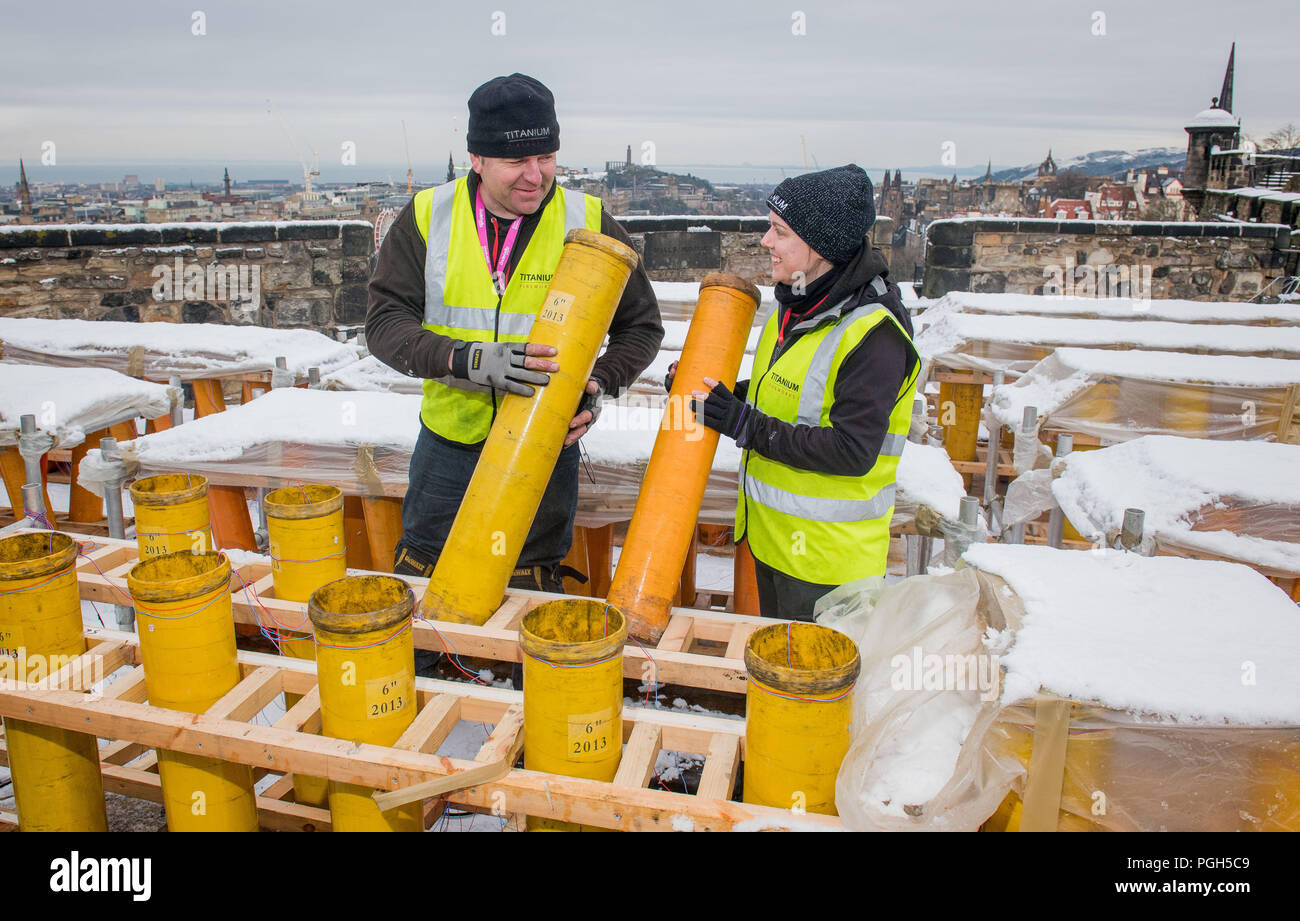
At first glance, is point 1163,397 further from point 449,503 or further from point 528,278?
point 449,503

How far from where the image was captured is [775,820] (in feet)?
5.31

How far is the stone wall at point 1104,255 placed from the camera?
882cm

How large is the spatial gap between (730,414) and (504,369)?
67 cm

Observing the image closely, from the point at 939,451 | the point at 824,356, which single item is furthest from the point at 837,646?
the point at 939,451

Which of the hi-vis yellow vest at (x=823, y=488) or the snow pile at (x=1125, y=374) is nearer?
the hi-vis yellow vest at (x=823, y=488)

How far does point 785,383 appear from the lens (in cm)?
256

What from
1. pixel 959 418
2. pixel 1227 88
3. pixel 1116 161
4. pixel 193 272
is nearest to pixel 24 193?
pixel 193 272

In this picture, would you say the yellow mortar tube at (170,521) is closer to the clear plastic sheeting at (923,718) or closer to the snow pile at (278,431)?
the snow pile at (278,431)

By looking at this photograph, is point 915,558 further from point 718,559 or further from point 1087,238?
point 1087,238

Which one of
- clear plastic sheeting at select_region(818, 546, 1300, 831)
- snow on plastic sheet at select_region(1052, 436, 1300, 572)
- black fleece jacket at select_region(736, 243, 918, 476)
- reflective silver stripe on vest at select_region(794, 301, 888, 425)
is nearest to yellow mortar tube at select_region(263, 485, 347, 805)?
black fleece jacket at select_region(736, 243, 918, 476)

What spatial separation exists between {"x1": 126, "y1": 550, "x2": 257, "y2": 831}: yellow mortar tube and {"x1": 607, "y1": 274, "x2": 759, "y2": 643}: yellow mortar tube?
101 centimetres

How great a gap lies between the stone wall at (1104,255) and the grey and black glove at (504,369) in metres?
7.58

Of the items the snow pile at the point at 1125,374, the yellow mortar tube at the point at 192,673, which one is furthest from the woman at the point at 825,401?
the snow pile at the point at 1125,374
